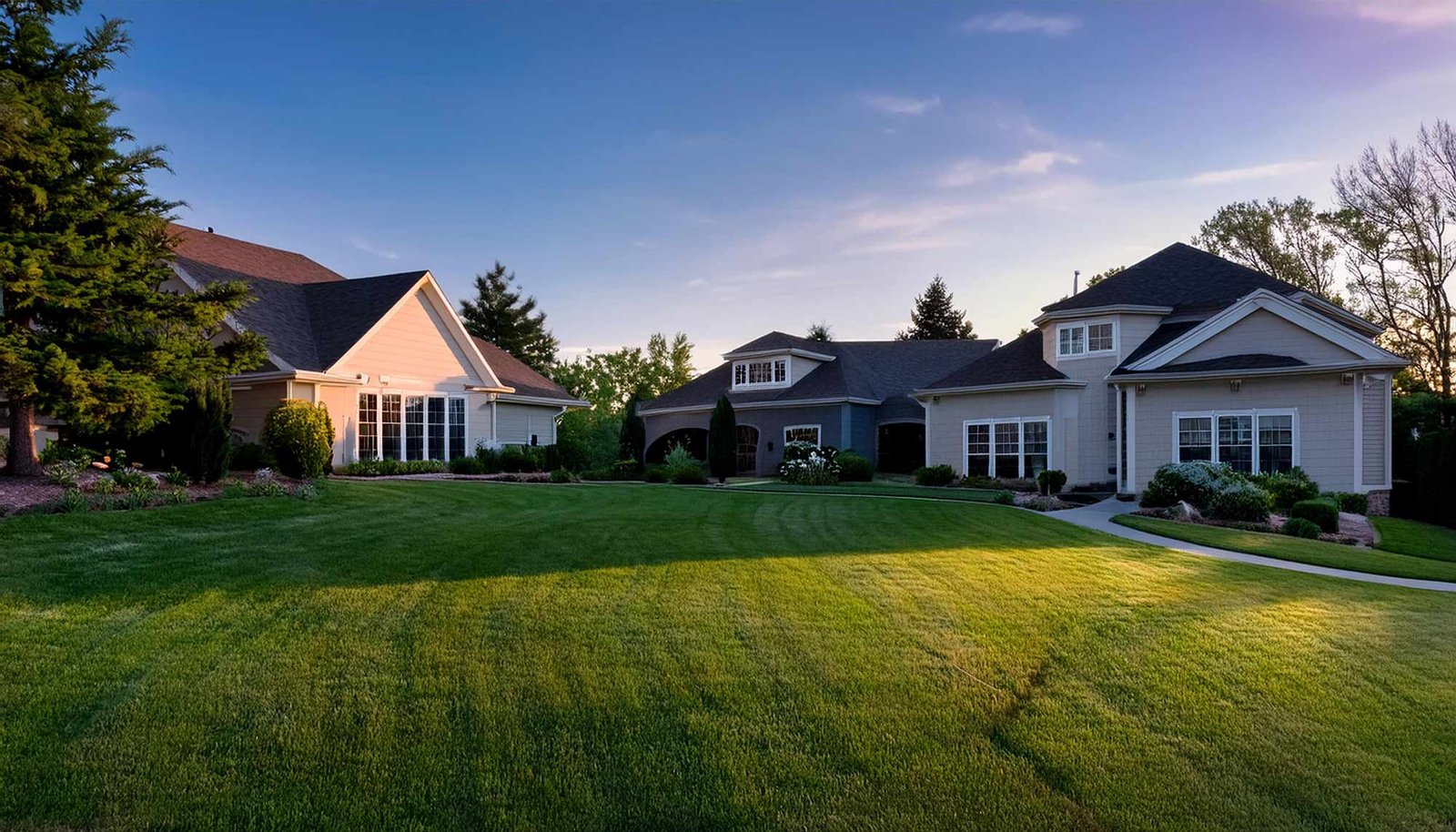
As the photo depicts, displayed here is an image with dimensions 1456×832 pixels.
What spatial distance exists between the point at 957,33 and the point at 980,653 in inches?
507

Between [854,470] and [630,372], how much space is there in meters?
32.9

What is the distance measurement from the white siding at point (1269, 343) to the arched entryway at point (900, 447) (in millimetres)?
11673

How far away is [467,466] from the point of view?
69.4 ft

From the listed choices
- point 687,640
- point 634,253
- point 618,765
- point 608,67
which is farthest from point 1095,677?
point 634,253

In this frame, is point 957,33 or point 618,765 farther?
point 957,33

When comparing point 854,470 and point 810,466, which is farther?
point 854,470

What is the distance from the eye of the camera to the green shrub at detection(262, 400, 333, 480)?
14.1 metres

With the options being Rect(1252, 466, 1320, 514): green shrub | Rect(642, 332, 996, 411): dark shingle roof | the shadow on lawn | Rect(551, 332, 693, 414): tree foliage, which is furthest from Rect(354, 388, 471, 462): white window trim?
Rect(551, 332, 693, 414): tree foliage

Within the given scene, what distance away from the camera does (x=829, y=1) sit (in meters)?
13.9

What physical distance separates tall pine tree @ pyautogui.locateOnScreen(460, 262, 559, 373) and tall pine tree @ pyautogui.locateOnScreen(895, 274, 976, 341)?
2801 centimetres

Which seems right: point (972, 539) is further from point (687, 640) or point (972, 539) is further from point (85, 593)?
point (85, 593)

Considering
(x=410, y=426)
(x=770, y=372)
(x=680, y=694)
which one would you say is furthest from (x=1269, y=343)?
(x=410, y=426)

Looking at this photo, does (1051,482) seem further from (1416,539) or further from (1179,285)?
(1179,285)

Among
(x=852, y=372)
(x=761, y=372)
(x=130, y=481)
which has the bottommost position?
(x=130, y=481)
